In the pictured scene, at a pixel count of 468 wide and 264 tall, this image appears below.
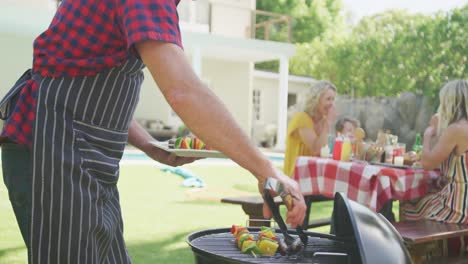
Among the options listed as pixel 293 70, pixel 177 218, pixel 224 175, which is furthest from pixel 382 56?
pixel 177 218

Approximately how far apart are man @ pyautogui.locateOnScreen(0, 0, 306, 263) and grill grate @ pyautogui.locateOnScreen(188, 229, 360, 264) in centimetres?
40

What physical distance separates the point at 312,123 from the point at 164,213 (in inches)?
76.5

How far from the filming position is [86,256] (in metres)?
1.46

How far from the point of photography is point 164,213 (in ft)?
20.5

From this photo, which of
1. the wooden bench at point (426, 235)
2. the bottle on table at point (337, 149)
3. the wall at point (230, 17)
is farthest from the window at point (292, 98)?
the wooden bench at point (426, 235)

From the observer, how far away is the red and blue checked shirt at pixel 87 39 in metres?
1.34

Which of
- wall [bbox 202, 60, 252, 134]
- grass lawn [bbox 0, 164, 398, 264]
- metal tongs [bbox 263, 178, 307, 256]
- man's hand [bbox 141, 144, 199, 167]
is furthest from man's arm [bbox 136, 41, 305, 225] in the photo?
wall [bbox 202, 60, 252, 134]

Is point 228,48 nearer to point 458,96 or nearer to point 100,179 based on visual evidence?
point 458,96

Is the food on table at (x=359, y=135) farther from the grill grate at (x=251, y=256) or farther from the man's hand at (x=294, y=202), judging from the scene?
the man's hand at (x=294, y=202)

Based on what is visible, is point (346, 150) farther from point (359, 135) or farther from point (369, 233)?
point (369, 233)

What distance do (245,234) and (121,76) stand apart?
83 cm

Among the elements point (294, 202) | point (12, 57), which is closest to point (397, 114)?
point (12, 57)

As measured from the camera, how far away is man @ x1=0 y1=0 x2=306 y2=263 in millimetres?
1351

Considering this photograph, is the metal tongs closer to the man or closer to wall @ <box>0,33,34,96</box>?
the man
